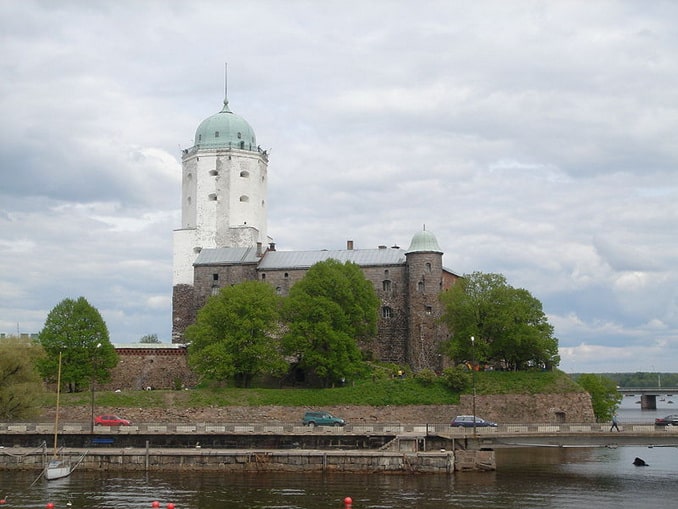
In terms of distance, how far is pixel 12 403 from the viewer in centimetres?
6097

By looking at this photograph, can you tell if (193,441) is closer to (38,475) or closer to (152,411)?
(38,475)

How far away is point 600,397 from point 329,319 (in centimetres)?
3410

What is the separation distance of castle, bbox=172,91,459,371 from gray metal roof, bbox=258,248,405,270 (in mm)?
87

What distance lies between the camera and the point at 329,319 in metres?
73.9

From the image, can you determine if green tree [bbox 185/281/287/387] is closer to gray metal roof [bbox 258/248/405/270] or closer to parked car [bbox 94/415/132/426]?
gray metal roof [bbox 258/248/405/270]

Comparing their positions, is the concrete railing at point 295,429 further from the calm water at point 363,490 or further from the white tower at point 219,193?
the white tower at point 219,193

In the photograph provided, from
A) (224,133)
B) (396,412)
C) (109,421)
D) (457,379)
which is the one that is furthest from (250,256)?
(109,421)

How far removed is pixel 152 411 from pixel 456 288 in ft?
81.8

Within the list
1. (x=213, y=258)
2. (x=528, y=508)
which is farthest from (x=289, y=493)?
(x=213, y=258)

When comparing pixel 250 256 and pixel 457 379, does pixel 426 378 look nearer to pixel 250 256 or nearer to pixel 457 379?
pixel 457 379

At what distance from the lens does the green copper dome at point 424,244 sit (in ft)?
261

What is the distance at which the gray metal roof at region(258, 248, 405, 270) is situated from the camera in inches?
3268

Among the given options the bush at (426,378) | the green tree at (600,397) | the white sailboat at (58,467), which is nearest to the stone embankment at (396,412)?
the bush at (426,378)

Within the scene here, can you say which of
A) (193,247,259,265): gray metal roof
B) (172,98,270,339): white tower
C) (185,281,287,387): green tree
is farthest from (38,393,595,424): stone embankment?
(172,98,270,339): white tower
